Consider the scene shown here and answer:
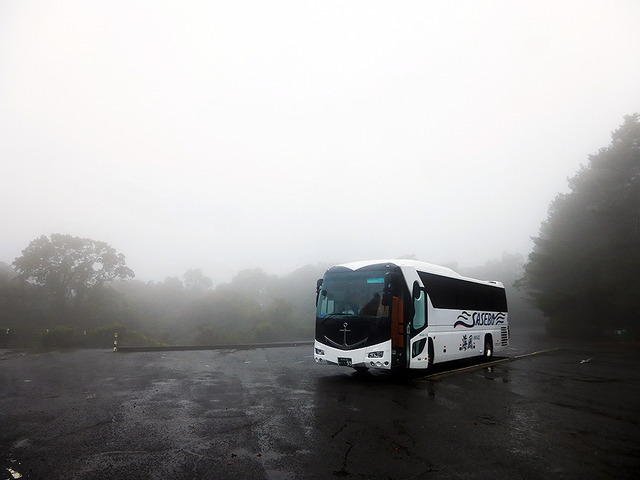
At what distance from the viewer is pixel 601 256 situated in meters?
34.5

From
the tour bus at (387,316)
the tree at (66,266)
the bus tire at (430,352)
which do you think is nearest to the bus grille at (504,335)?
the tour bus at (387,316)

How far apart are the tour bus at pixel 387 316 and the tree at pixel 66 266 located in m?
38.6

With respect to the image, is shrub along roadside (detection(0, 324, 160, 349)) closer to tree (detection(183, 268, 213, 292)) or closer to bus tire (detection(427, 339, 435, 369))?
bus tire (detection(427, 339, 435, 369))

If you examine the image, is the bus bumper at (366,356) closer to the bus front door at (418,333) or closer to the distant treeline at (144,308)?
the bus front door at (418,333)

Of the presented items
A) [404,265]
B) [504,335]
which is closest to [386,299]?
[404,265]

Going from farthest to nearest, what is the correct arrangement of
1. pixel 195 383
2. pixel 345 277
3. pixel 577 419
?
1. pixel 345 277
2. pixel 195 383
3. pixel 577 419

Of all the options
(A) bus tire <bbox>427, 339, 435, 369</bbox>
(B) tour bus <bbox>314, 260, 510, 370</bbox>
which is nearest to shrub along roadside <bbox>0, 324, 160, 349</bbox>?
(B) tour bus <bbox>314, 260, 510, 370</bbox>

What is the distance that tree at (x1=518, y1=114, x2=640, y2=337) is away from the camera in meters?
32.6

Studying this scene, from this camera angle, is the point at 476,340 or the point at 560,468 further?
the point at 476,340

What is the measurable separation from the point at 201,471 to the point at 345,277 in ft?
26.8

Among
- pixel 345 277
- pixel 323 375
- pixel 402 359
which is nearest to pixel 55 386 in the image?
pixel 323 375

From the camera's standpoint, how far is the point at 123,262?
147 feet

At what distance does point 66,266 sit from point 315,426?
4413 cm

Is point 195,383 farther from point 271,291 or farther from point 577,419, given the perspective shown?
point 271,291
